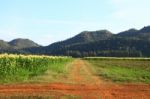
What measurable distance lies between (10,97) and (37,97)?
1.16m

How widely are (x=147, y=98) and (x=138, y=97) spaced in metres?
0.53

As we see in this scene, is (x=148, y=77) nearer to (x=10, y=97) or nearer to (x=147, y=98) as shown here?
(x=147, y=98)

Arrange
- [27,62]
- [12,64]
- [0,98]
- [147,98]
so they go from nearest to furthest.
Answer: [0,98]
[147,98]
[12,64]
[27,62]

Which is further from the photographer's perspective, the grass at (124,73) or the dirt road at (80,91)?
the grass at (124,73)

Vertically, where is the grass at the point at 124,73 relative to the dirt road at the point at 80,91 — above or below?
above

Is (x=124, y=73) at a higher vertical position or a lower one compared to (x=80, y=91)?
higher

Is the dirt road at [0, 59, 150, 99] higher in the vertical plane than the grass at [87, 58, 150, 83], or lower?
lower

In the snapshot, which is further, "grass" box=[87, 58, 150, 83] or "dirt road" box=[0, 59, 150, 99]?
"grass" box=[87, 58, 150, 83]

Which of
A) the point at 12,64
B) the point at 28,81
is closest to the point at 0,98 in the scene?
the point at 28,81

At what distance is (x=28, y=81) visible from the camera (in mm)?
29797

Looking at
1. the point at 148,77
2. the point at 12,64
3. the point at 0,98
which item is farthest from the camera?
the point at 148,77

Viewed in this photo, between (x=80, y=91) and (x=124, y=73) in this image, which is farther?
(x=124, y=73)

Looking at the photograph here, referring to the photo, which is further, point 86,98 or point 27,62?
point 27,62

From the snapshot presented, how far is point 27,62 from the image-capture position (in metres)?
43.2
